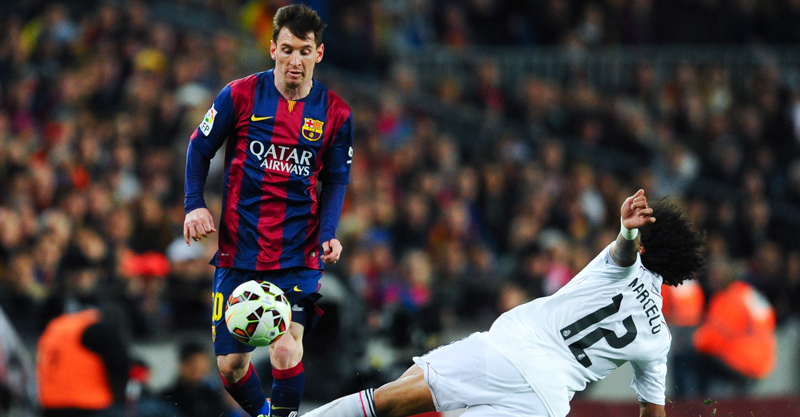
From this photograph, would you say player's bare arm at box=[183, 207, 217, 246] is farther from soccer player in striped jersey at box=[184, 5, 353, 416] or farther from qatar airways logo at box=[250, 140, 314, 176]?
qatar airways logo at box=[250, 140, 314, 176]

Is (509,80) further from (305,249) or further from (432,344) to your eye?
(305,249)

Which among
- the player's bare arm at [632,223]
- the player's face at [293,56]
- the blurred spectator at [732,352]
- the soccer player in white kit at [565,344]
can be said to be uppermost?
the player's face at [293,56]

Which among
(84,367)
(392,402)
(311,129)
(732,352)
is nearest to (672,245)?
(392,402)

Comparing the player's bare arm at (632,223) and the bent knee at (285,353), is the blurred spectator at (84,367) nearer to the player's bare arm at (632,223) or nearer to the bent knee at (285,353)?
the bent knee at (285,353)

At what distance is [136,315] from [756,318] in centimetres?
655

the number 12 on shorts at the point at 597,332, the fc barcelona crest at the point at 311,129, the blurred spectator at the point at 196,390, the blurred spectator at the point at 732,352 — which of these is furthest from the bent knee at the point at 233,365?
the blurred spectator at the point at 732,352

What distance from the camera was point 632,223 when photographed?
16.9ft

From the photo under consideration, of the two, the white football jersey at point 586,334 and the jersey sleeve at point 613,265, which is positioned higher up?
the jersey sleeve at point 613,265

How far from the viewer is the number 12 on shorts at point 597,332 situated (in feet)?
17.5

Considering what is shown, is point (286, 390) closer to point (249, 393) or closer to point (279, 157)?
point (249, 393)

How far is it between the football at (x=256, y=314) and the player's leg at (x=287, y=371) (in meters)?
0.22

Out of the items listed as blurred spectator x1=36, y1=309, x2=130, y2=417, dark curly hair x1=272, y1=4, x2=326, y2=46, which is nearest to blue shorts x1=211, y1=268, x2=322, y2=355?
dark curly hair x1=272, y1=4, x2=326, y2=46

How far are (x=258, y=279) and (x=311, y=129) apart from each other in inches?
35.3

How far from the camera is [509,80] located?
50.5 ft
